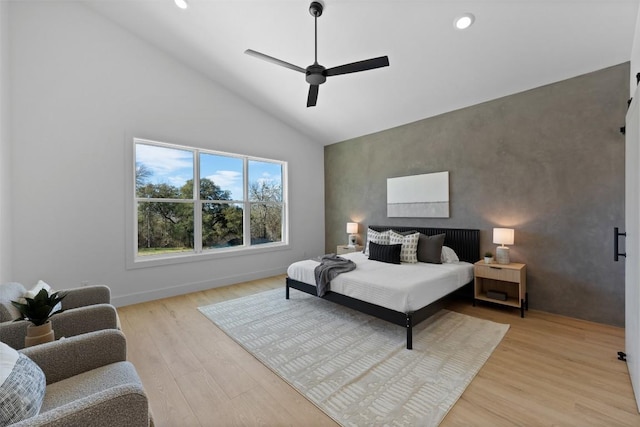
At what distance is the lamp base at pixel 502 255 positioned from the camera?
349cm

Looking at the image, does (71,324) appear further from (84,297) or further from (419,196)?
(419,196)

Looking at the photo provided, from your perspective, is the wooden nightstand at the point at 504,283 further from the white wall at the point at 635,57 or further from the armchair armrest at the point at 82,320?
the armchair armrest at the point at 82,320

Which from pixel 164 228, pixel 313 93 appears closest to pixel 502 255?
pixel 313 93

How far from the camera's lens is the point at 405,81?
3.78 metres

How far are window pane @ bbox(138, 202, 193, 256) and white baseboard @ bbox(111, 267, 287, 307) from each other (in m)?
0.59

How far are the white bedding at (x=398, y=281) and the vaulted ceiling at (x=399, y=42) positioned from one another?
100 inches

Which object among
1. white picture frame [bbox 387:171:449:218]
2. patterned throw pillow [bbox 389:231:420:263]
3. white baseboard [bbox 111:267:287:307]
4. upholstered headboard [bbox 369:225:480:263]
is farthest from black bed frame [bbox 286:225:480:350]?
white baseboard [bbox 111:267:287:307]

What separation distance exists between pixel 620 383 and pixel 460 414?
4.51ft

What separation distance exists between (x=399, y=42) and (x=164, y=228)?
4.26m

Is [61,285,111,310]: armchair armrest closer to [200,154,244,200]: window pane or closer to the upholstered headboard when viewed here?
[200,154,244,200]: window pane

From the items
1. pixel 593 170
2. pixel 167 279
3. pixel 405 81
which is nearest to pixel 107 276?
pixel 167 279

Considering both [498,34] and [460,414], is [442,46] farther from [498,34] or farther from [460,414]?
[460,414]

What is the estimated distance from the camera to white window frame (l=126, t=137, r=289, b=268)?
Result: 388cm

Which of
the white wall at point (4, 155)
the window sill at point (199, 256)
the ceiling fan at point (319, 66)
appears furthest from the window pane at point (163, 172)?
the ceiling fan at point (319, 66)
